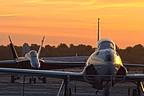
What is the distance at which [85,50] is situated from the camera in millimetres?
125750

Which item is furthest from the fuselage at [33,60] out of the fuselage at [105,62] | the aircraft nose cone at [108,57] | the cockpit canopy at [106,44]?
the aircraft nose cone at [108,57]

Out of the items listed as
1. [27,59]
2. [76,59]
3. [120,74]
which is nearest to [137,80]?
[120,74]

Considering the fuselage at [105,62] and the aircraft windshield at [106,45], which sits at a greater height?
the aircraft windshield at [106,45]

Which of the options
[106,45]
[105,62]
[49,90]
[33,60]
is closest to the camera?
[105,62]

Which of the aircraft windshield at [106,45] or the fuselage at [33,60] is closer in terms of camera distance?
the aircraft windshield at [106,45]

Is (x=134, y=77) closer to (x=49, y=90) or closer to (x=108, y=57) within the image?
(x=108, y=57)

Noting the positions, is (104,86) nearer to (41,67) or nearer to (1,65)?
(41,67)

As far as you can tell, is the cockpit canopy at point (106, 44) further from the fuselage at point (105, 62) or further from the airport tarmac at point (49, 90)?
the airport tarmac at point (49, 90)

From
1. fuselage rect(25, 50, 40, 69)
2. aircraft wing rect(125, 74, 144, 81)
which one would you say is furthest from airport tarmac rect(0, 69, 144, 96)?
fuselage rect(25, 50, 40, 69)

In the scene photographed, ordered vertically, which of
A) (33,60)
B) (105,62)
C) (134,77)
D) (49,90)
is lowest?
(49,90)

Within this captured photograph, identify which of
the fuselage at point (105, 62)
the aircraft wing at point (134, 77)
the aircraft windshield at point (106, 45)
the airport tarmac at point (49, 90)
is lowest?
the airport tarmac at point (49, 90)

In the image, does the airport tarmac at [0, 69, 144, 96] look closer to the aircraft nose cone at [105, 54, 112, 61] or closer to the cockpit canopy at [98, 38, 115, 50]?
the cockpit canopy at [98, 38, 115, 50]

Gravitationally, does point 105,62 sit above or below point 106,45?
below

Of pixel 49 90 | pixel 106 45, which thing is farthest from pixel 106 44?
pixel 49 90
